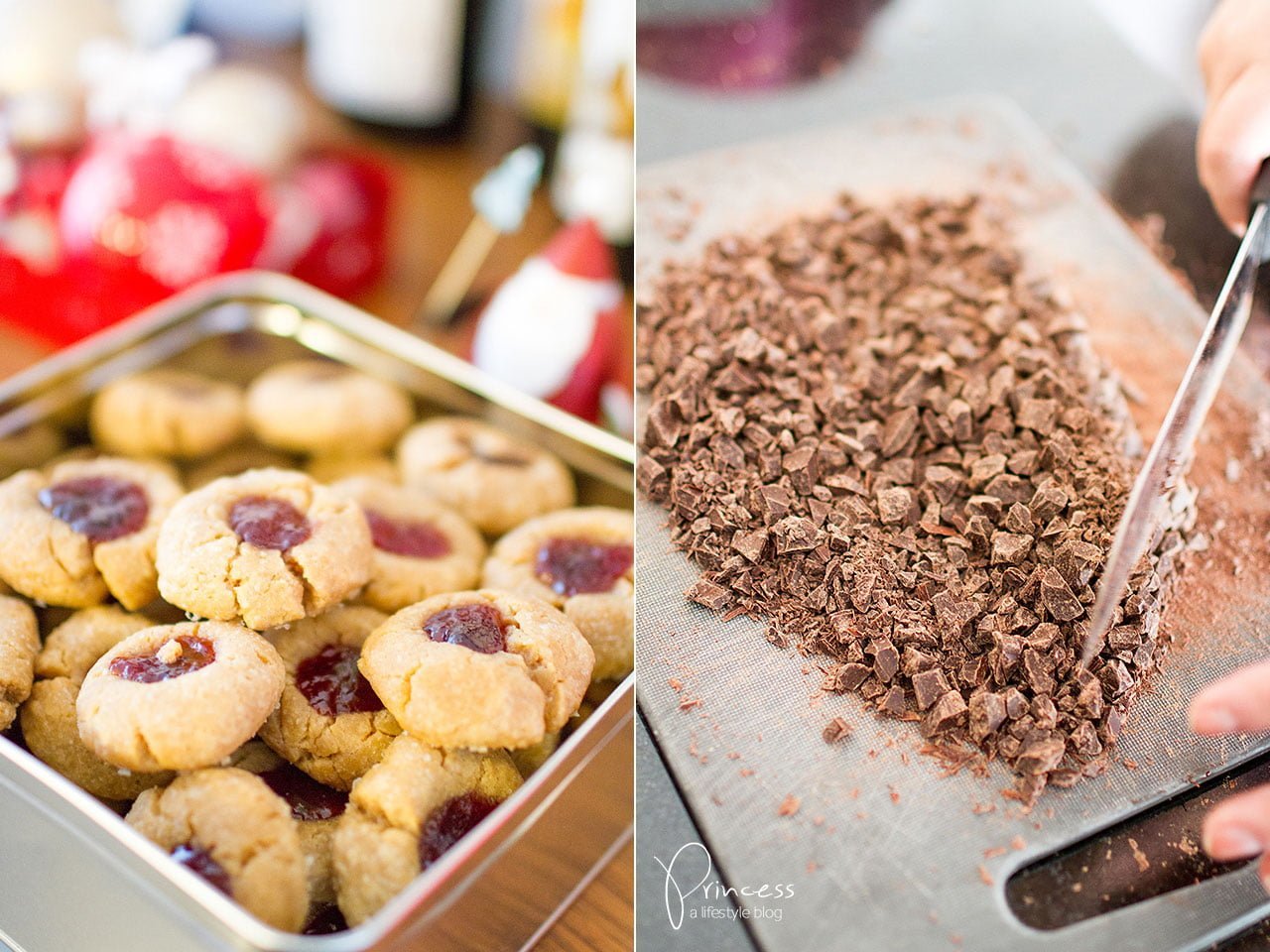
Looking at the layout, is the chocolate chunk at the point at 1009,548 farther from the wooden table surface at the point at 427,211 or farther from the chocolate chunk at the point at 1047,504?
the wooden table surface at the point at 427,211

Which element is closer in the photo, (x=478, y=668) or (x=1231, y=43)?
(x=478, y=668)

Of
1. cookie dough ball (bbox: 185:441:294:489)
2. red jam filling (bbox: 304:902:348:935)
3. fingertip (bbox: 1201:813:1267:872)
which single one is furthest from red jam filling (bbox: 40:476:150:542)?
fingertip (bbox: 1201:813:1267:872)

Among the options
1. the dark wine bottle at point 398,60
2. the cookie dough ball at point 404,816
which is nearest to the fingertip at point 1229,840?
the cookie dough ball at point 404,816

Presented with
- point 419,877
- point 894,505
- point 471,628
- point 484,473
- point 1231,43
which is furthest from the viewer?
point 1231,43

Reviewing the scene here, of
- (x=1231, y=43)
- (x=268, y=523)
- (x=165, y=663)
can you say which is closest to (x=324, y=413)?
(x=268, y=523)

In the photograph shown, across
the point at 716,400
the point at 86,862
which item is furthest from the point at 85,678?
the point at 716,400

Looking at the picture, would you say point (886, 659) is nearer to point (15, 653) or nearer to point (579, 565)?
point (579, 565)

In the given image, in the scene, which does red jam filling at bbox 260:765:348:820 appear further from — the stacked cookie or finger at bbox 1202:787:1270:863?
finger at bbox 1202:787:1270:863
